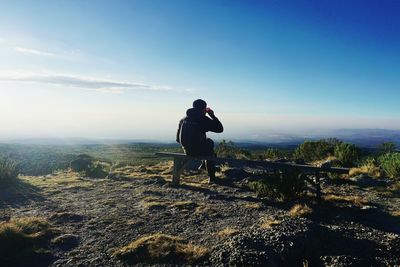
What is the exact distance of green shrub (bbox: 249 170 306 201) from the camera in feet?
32.6

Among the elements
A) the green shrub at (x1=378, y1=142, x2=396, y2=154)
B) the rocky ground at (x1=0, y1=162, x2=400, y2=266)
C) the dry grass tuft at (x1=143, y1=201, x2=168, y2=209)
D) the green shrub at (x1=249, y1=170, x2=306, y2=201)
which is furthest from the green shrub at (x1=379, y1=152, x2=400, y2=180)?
the dry grass tuft at (x1=143, y1=201, x2=168, y2=209)

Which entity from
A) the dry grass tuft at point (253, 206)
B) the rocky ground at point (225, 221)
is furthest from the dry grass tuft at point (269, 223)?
the dry grass tuft at point (253, 206)

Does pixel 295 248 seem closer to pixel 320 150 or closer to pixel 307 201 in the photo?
pixel 307 201

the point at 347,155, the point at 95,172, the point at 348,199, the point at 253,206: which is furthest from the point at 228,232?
the point at 347,155

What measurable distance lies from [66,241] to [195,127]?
6353 mm

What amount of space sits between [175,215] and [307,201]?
362 centimetres

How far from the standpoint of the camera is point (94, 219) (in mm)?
8750

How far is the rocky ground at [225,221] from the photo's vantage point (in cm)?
618

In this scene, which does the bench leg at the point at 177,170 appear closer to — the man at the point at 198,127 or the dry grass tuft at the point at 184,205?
the man at the point at 198,127

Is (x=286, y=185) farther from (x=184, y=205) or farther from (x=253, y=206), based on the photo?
(x=184, y=205)

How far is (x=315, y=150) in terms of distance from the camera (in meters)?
21.9

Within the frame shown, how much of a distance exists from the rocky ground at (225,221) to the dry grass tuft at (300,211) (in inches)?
1.5

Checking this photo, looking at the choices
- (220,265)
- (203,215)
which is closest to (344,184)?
(203,215)

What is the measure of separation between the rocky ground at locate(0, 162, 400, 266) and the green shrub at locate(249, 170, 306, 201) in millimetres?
283
